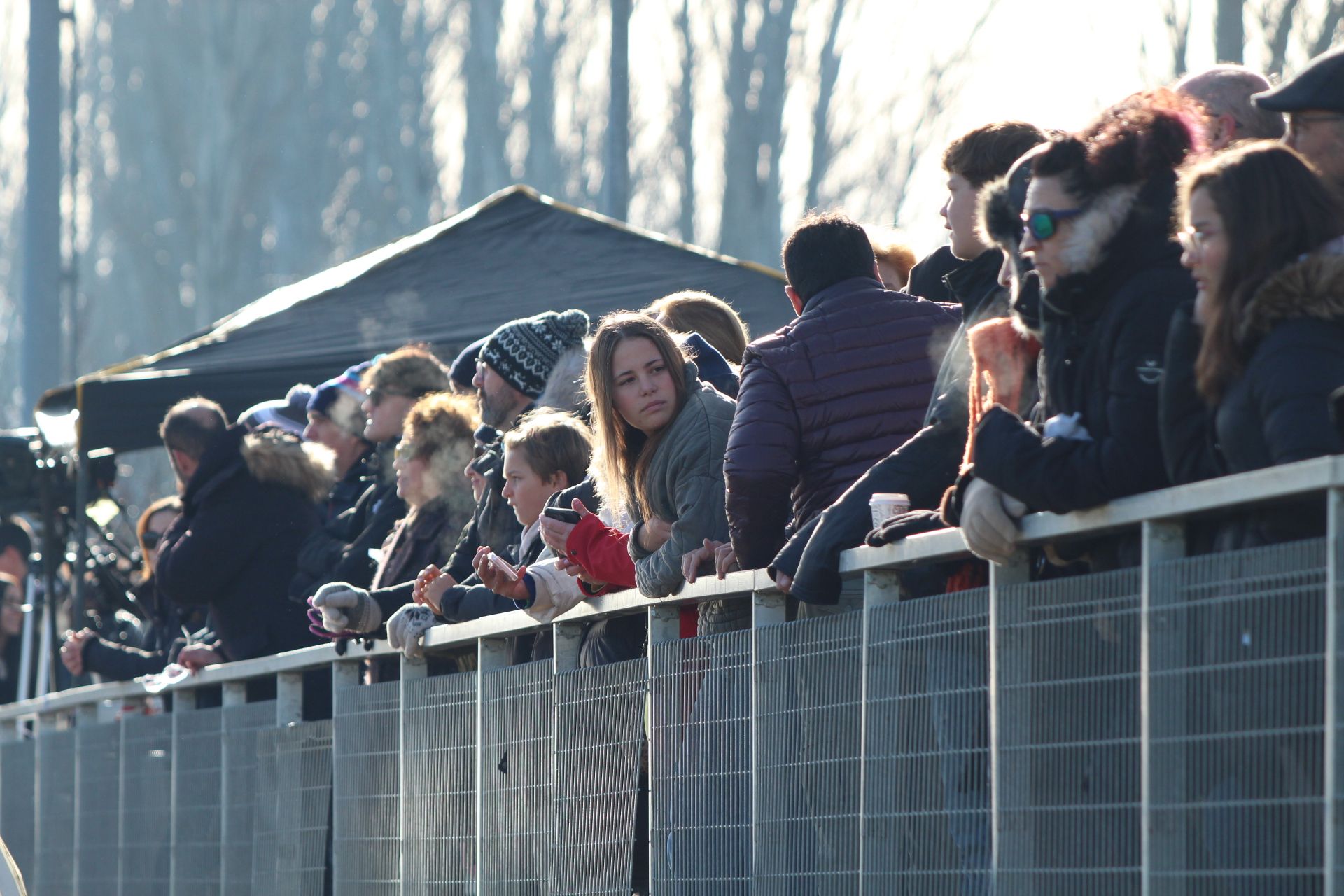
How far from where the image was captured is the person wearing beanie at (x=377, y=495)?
26.9ft

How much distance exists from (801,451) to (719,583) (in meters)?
0.38

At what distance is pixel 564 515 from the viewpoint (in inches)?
231

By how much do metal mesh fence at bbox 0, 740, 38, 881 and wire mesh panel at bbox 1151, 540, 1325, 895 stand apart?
7.50 metres

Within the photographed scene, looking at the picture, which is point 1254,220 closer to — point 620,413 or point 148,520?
point 620,413

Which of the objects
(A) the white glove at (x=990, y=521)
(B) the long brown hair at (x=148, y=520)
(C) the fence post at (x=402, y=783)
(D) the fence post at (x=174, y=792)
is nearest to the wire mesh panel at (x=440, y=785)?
(C) the fence post at (x=402, y=783)

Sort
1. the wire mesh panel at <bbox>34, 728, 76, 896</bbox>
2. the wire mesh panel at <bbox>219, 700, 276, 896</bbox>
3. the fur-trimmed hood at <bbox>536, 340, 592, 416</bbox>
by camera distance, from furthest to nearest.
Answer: the wire mesh panel at <bbox>34, 728, 76, 896</bbox> < the wire mesh panel at <bbox>219, 700, 276, 896</bbox> < the fur-trimmed hood at <bbox>536, 340, 592, 416</bbox>

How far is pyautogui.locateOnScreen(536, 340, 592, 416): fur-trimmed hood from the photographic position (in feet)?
23.9

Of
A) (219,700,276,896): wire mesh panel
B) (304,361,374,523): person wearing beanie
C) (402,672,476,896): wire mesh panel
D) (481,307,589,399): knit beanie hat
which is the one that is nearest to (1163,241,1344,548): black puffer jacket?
(402,672,476,896): wire mesh panel

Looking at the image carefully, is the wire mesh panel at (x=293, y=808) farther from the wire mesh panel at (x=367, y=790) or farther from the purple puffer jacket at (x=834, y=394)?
the purple puffer jacket at (x=834, y=394)

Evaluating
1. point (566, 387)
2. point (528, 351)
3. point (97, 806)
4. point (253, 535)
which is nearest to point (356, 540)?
point (253, 535)

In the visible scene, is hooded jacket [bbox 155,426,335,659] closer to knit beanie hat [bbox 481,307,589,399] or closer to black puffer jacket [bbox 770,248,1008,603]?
knit beanie hat [bbox 481,307,589,399]

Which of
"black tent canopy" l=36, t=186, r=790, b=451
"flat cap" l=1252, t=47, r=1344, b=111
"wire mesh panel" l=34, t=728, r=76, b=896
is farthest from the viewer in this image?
"black tent canopy" l=36, t=186, r=790, b=451

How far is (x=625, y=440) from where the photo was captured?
5918mm

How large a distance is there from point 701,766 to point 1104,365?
1710mm
